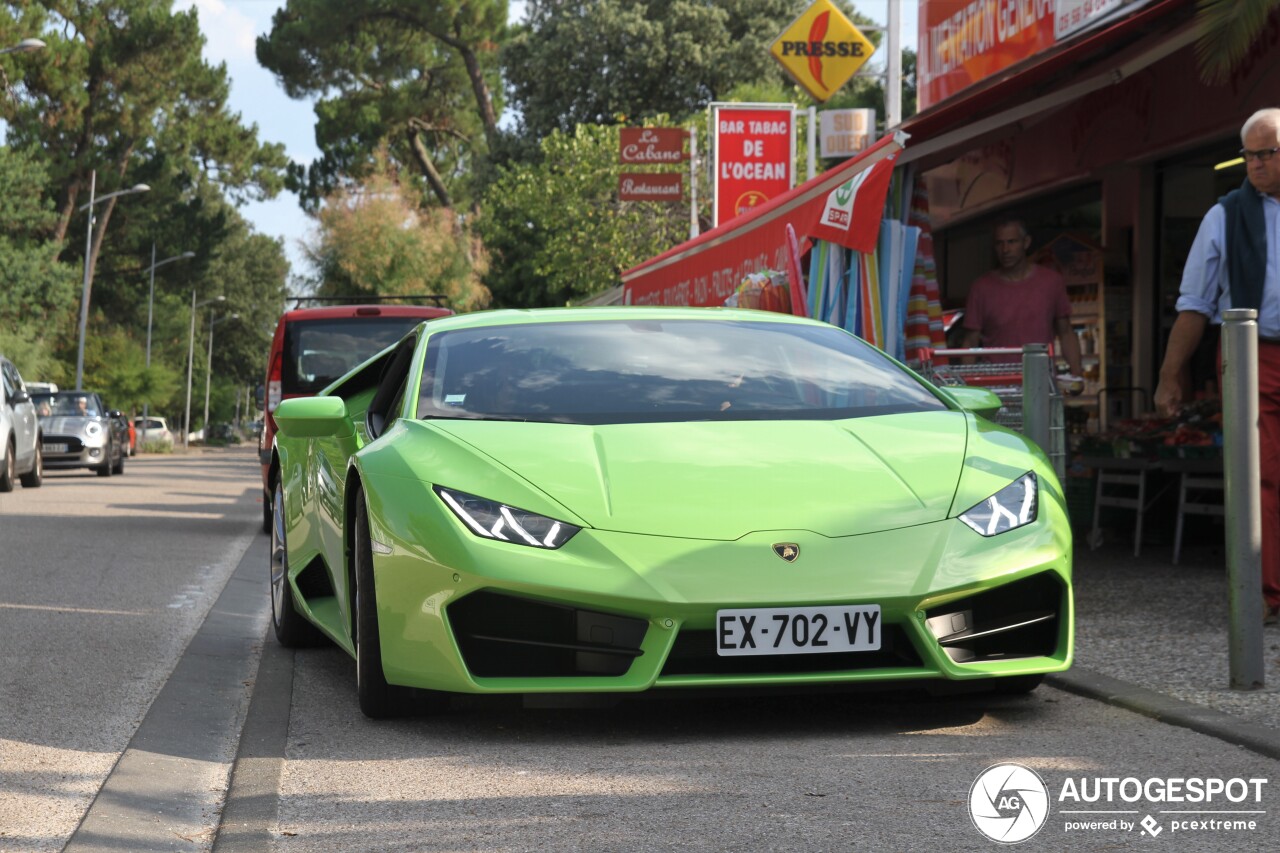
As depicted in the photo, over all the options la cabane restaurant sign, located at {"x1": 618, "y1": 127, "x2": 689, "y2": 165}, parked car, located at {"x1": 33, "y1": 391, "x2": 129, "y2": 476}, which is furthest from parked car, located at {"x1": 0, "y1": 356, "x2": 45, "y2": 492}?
la cabane restaurant sign, located at {"x1": 618, "y1": 127, "x2": 689, "y2": 165}

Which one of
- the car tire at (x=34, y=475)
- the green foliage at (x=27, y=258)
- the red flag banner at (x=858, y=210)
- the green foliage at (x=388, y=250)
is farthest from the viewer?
the green foliage at (x=388, y=250)

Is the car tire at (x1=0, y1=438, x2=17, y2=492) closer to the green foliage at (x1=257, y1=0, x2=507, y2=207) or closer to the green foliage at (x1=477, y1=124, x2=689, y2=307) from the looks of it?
the green foliage at (x1=477, y1=124, x2=689, y2=307)

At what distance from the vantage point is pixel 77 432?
27.5 metres

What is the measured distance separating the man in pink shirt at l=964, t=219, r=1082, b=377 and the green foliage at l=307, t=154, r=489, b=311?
150 feet

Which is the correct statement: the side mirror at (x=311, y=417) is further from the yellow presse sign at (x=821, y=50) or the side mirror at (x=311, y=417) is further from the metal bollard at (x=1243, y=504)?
the yellow presse sign at (x=821, y=50)

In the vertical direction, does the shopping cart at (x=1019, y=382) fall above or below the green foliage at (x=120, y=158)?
below

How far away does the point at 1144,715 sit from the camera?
5008mm

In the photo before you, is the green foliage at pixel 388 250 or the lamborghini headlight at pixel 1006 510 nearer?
the lamborghini headlight at pixel 1006 510

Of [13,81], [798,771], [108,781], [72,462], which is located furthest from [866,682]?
[13,81]

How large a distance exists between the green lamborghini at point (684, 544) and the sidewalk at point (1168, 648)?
465 millimetres

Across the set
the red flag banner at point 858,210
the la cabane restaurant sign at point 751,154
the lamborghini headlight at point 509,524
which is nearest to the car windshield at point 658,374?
the lamborghini headlight at point 509,524

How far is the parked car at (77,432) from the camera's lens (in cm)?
2748

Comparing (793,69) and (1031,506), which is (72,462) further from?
(1031,506)

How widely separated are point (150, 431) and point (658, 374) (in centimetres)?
6459
